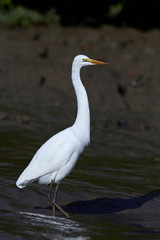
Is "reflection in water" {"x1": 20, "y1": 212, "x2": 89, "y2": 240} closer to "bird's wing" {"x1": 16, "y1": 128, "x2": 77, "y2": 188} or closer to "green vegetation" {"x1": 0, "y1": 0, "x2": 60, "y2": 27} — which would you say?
"bird's wing" {"x1": 16, "y1": 128, "x2": 77, "y2": 188}

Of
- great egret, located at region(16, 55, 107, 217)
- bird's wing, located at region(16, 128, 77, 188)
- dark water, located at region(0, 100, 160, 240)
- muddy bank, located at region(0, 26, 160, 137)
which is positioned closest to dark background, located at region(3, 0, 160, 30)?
muddy bank, located at region(0, 26, 160, 137)

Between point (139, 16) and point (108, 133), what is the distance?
6781mm

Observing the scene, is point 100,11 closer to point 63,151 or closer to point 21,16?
point 21,16

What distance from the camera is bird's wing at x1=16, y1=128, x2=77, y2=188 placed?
6.09 meters

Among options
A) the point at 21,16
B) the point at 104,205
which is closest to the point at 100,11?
the point at 21,16

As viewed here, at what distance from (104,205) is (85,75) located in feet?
21.0

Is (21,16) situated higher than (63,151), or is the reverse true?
(63,151)

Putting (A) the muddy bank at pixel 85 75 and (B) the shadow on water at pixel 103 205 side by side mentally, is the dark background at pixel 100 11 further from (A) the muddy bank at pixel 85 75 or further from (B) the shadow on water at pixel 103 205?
(B) the shadow on water at pixel 103 205

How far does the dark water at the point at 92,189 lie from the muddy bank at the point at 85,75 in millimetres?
498

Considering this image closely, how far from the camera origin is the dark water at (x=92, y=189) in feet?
17.7

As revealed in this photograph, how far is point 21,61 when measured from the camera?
43.0ft

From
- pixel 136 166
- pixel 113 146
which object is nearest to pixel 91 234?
pixel 136 166

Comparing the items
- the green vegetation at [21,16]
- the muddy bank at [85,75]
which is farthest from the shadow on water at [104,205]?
the green vegetation at [21,16]

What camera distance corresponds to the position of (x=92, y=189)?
691 centimetres
